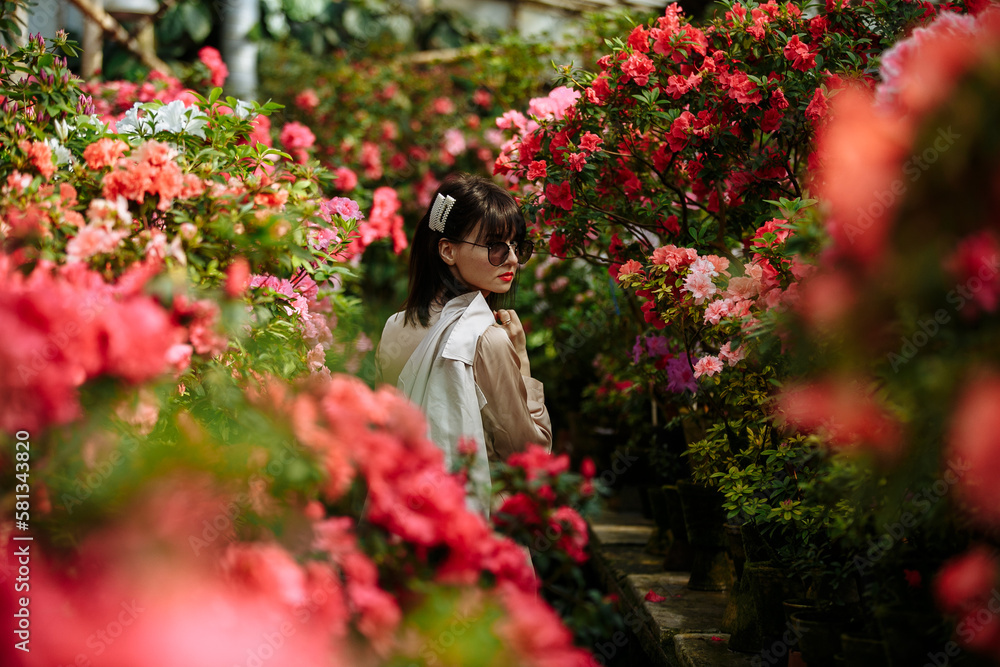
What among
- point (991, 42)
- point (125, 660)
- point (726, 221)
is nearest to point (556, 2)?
point (726, 221)

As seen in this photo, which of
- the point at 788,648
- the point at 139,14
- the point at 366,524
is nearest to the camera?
the point at 366,524

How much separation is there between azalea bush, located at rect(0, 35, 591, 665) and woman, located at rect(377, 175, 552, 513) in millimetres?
579

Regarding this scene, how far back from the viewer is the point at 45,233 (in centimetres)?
135

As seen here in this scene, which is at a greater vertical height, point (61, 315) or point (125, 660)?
point (61, 315)

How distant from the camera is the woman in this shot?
199cm

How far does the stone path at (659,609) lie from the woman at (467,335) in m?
0.62

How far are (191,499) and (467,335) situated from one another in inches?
39.6

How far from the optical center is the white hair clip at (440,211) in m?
2.22

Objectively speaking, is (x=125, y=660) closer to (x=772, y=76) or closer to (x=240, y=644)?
(x=240, y=644)

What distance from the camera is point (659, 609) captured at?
270 cm

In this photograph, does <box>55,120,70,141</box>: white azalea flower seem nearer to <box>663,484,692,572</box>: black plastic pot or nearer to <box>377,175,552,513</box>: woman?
<box>377,175,552,513</box>: woman

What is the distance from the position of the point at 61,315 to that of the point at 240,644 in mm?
509

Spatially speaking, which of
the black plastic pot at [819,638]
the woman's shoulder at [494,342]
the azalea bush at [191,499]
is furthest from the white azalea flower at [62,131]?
the black plastic pot at [819,638]

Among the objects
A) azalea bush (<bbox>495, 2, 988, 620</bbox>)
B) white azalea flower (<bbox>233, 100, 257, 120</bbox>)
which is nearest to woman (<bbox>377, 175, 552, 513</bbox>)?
azalea bush (<bbox>495, 2, 988, 620</bbox>)
